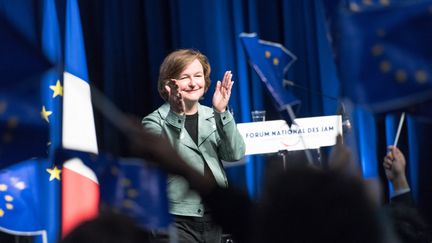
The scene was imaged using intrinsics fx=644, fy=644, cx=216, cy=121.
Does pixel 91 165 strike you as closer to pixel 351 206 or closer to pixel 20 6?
pixel 351 206

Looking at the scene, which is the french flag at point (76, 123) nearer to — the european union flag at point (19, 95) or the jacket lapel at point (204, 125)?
the jacket lapel at point (204, 125)

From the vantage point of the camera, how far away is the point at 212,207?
37.8 inches

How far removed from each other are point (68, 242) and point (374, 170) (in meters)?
2.84

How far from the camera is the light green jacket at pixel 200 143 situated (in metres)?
2.11

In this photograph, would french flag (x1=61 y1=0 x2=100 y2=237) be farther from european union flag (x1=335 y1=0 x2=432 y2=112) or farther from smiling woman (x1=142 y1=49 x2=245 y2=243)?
european union flag (x1=335 y1=0 x2=432 y2=112)

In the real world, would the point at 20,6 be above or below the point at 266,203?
above

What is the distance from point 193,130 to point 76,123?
54 cm

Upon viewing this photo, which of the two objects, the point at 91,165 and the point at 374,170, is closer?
the point at 91,165

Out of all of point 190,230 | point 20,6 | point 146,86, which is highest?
point 20,6

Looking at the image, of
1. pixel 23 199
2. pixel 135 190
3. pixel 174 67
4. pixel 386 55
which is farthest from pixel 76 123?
pixel 386 55

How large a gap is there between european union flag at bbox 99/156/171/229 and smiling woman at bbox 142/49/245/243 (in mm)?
943

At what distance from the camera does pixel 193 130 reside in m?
2.20

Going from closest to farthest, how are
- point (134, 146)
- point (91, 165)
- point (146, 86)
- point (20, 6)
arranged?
point (134, 146) → point (91, 165) → point (20, 6) → point (146, 86)

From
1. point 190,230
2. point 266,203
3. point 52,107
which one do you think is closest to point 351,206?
point 266,203
